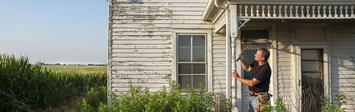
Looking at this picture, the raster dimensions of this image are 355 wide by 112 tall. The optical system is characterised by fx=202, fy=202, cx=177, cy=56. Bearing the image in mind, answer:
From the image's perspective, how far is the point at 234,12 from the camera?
3869 millimetres

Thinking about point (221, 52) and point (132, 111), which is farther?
point (221, 52)

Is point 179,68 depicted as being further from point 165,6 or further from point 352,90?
point 352,90

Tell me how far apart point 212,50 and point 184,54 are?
2.54ft

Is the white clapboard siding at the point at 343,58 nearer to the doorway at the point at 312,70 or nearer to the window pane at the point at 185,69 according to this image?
the doorway at the point at 312,70

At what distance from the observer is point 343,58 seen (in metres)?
5.55

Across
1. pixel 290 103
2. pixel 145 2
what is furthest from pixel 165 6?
pixel 290 103

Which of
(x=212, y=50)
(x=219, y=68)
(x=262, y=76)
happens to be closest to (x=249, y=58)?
(x=219, y=68)

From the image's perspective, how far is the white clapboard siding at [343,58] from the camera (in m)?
5.53

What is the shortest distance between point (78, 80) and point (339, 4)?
12.5m

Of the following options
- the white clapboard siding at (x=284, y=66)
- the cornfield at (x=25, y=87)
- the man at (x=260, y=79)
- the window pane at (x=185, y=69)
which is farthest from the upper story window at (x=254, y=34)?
the cornfield at (x=25, y=87)

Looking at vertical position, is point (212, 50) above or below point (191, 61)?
above

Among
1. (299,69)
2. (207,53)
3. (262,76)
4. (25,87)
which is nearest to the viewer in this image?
(262,76)

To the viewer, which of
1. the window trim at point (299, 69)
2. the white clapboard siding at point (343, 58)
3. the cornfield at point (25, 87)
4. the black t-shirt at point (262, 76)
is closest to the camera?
the black t-shirt at point (262, 76)

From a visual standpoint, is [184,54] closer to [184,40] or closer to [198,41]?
[184,40]
